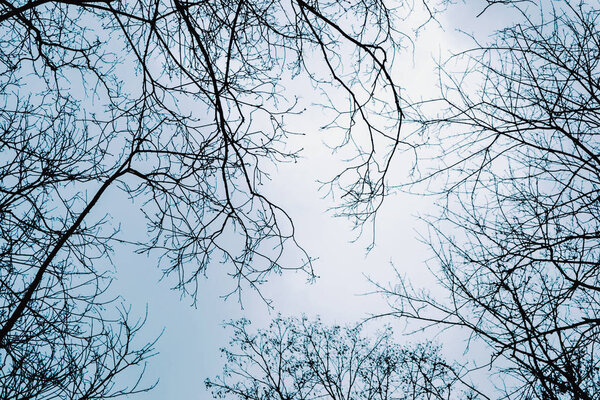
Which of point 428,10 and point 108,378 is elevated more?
point 428,10

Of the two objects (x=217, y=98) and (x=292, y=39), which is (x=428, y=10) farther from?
(x=217, y=98)

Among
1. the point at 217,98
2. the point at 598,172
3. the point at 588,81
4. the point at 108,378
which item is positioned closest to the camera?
the point at 217,98

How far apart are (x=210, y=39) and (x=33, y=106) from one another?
1.72 metres

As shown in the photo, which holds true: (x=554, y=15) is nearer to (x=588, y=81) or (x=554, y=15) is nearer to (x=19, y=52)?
(x=588, y=81)

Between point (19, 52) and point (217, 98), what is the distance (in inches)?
101

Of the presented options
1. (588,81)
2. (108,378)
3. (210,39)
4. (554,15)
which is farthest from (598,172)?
(108,378)

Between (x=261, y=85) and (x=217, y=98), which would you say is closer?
(x=217, y=98)

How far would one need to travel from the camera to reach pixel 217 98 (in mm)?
3062

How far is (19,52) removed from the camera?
4375 mm

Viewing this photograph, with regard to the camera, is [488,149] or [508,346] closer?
[508,346]

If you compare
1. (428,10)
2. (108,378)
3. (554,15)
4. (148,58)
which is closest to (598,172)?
(554,15)

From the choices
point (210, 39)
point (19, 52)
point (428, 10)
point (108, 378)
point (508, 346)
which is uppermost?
point (19, 52)

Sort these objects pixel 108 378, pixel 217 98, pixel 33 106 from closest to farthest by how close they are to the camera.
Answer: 1. pixel 217 98
2. pixel 33 106
3. pixel 108 378

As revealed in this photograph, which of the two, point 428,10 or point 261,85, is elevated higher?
point 428,10
